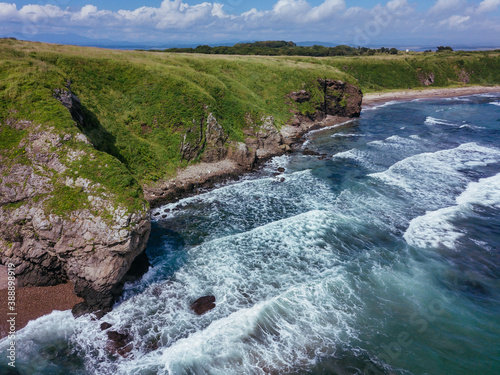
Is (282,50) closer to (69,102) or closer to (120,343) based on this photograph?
(69,102)

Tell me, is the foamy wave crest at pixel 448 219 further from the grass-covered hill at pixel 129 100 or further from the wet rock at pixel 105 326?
the grass-covered hill at pixel 129 100

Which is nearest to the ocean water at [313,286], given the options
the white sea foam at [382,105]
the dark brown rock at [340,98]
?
the dark brown rock at [340,98]

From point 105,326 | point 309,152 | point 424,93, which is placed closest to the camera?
point 105,326

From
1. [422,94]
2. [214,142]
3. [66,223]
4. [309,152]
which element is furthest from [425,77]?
[66,223]

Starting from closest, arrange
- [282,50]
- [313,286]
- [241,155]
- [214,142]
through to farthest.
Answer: [313,286], [214,142], [241,155], [282,50]


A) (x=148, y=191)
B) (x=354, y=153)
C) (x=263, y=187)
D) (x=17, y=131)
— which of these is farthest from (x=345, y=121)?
(x=17, y=131)

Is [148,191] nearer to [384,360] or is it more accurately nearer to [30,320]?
[30,320]

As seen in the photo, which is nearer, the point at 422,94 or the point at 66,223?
the point at 66,223
